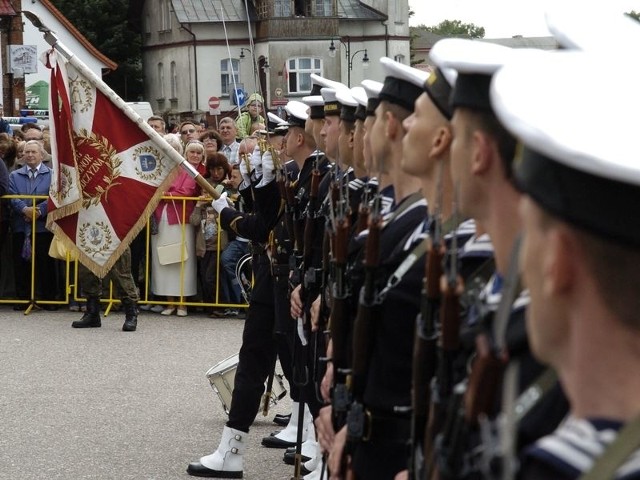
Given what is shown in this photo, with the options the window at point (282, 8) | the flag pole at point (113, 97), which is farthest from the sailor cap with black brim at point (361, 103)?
the window at point (282, 8)

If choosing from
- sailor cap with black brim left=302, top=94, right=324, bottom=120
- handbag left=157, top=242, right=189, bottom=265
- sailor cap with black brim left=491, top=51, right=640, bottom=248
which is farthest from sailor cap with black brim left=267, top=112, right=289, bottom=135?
sailor cap with black brim left=491, top=51, right=640, bottom=248

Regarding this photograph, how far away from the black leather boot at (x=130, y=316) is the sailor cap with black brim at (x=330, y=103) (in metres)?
6.12

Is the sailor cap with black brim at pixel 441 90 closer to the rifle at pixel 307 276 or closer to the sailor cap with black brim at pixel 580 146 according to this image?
the sailor cap with black brim at pixel 580 146

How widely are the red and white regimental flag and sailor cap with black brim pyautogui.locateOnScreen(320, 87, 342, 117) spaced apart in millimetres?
3170

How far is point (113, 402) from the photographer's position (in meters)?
8.73

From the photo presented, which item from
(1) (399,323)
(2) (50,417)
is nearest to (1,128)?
(2) (50,417)

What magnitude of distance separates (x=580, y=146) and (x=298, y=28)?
58.7 metres

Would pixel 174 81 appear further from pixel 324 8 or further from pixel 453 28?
pixel 453 28

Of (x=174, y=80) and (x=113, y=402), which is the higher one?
(x=113, y=402)

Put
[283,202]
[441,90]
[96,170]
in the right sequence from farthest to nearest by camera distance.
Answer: [96,170] < [283,202] < [441,90]

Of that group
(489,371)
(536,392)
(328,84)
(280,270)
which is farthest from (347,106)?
(489,371)

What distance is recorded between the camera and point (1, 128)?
1570 cm

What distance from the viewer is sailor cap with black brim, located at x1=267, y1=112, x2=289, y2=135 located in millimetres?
7926

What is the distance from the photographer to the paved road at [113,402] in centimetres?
718
